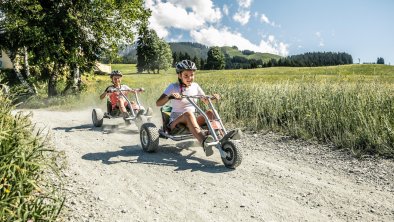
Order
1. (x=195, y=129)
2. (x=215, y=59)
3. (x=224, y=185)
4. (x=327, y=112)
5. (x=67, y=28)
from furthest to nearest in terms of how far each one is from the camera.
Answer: (x=215, y=59)
(x=67, y=28)
(x=327, y=112)
(x=195, y=129)
(x=224, y=185)

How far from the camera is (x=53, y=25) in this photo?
17281 mm

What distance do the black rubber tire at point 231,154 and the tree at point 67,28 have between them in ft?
44.3

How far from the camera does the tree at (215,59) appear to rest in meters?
104

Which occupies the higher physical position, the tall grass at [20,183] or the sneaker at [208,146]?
the tall grass at [20,183]

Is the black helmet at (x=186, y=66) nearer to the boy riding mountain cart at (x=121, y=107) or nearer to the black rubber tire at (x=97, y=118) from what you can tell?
the boy riding mountain cart at (x=121, y=107)

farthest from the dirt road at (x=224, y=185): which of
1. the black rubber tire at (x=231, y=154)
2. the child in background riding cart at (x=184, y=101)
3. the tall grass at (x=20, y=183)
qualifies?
the child in background riding cart at (x=184, y=101)

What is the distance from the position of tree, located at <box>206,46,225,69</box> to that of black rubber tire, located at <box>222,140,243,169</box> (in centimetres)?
9895

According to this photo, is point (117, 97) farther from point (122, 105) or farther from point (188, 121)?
point (188, 121)

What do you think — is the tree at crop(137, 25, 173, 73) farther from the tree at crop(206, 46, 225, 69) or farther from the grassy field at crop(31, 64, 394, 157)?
the grassy field at crop(31, 64, 394, 157)

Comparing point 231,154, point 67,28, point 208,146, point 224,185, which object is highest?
point 67,28

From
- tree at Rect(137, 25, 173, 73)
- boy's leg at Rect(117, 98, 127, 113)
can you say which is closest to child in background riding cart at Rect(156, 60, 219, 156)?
boy's leg at Rect(117, 98, 127, 113)

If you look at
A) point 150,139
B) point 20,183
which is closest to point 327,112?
point 150,139

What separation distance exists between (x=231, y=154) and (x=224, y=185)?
0.86 meters

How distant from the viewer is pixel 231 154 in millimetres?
5598
